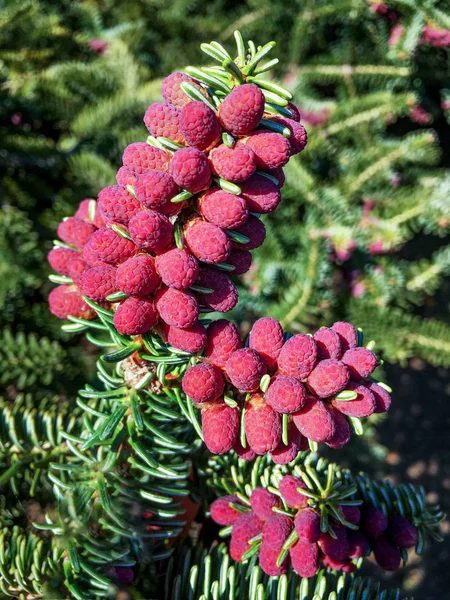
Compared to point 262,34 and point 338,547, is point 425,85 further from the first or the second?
point 338,547

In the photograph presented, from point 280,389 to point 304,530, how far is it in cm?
16

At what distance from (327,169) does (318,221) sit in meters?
0.32

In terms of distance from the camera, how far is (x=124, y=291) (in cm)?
40

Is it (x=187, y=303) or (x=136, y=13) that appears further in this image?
(x=136, y=13)

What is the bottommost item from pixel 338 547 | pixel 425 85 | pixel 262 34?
pixel 338 547

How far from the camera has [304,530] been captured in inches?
18.0

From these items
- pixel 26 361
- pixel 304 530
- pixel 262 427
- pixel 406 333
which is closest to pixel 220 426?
pixel 262 427

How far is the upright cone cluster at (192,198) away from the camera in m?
0.38

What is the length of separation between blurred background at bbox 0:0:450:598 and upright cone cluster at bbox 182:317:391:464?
1.76 ft

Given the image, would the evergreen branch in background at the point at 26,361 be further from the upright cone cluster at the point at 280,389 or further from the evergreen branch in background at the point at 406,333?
the evergreen branch in background at the point at 406,333

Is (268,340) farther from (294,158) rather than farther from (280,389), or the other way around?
(294,158)

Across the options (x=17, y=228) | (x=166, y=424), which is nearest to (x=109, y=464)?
(x=166, y=424)

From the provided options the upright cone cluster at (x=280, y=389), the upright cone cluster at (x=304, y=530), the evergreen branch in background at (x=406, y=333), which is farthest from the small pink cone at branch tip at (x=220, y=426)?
the evergreen branch in background at (x=406, y=333)

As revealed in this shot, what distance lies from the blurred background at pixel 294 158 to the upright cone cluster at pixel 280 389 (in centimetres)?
54
